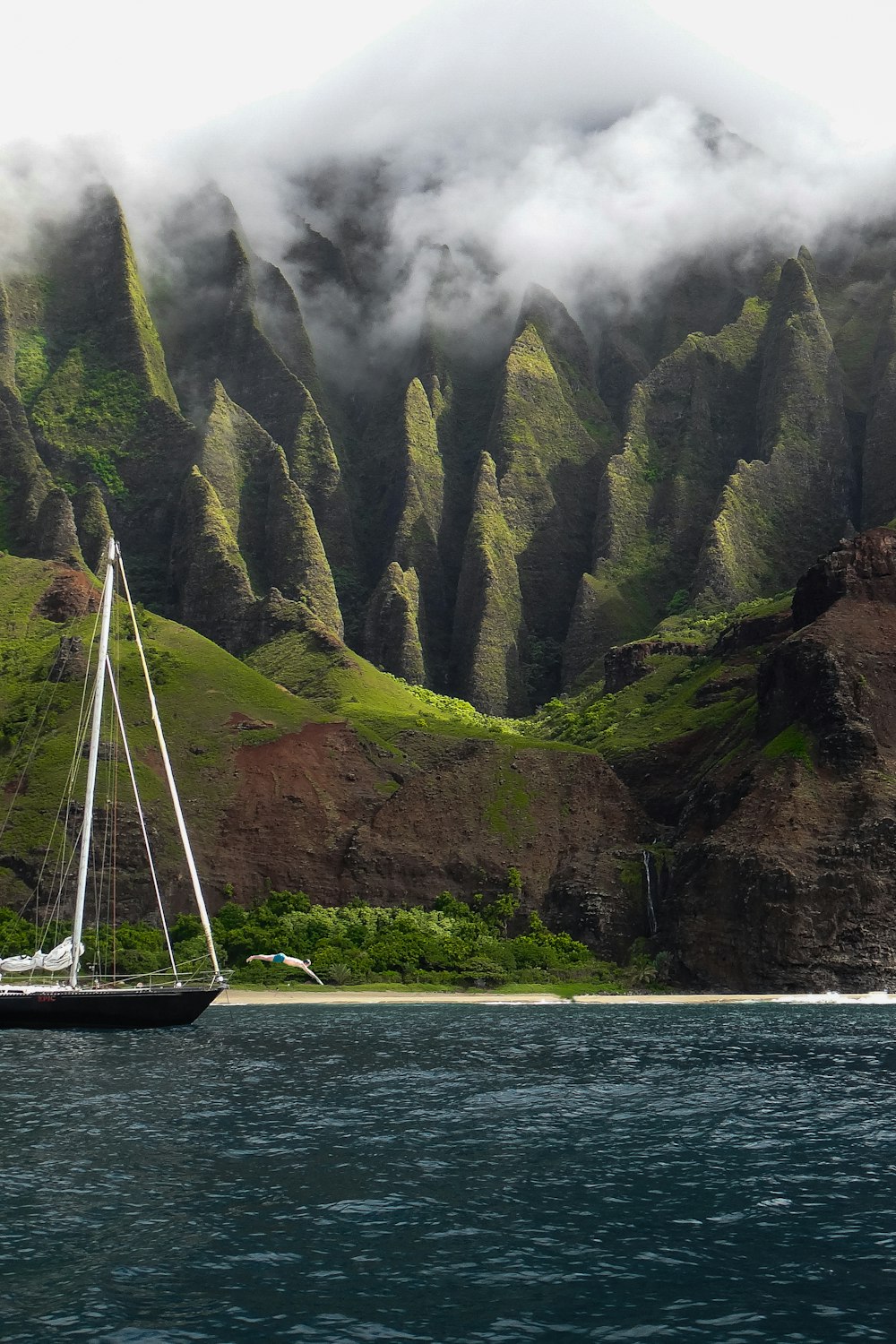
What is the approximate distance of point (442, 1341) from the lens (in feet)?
87.4

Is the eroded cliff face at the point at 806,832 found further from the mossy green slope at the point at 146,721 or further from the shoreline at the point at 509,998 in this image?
the mossy green slope at the point at 146,721

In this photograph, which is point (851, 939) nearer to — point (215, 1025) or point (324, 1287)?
point (215, 1025)

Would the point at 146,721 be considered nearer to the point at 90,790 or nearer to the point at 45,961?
the point at 90,790

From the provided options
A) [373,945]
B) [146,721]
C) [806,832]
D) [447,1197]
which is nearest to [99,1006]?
[447,1197]

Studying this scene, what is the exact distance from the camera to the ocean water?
28.4m

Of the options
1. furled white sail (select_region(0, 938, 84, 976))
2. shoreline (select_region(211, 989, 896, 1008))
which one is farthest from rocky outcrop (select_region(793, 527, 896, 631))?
furled white sail (select_region(0, 938, 84, 976))

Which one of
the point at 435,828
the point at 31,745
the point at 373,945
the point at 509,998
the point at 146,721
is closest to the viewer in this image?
the point at 509,998

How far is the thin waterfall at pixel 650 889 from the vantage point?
491ft

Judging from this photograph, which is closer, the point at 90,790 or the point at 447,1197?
the point at 447,1197

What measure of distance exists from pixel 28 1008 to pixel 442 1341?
60.6 meters

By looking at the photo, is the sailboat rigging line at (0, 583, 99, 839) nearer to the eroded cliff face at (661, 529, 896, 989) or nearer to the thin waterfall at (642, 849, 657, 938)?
the thin waterfall at (642, 849, 657, 938)

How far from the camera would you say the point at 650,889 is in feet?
503

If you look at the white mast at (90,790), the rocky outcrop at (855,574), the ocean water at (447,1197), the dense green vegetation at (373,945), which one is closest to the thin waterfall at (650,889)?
the dense green vegetation at (373,945)

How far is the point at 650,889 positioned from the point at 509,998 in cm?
3234
